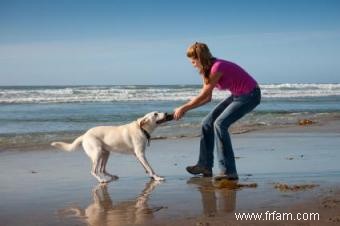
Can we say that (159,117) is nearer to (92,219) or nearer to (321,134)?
(92,219)

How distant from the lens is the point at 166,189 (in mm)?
5691

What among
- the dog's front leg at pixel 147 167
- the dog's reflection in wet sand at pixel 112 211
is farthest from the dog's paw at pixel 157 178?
the dog's reflection in wet sand at pixel 112 211

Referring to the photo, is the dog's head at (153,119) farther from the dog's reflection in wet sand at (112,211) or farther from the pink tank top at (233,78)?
the dog's reflection in wet sand at (112,211)

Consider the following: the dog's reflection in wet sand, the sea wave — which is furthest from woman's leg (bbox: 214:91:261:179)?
the sea wave

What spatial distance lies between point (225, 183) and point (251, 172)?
114cm

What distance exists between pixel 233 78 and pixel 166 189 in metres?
1.55

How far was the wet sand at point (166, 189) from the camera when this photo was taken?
4.32 metres

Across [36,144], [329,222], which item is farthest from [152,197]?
[36,144]

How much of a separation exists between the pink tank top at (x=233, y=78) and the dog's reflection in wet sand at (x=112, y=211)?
1672 millimetres

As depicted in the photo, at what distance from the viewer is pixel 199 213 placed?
436 centimetres

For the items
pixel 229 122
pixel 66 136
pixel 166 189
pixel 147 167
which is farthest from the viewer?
pixel 66 136

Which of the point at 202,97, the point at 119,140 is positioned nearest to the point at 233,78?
the point at 202,97

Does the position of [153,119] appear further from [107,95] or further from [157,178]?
[107,95]

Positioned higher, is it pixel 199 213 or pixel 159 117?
pixel 159 117
